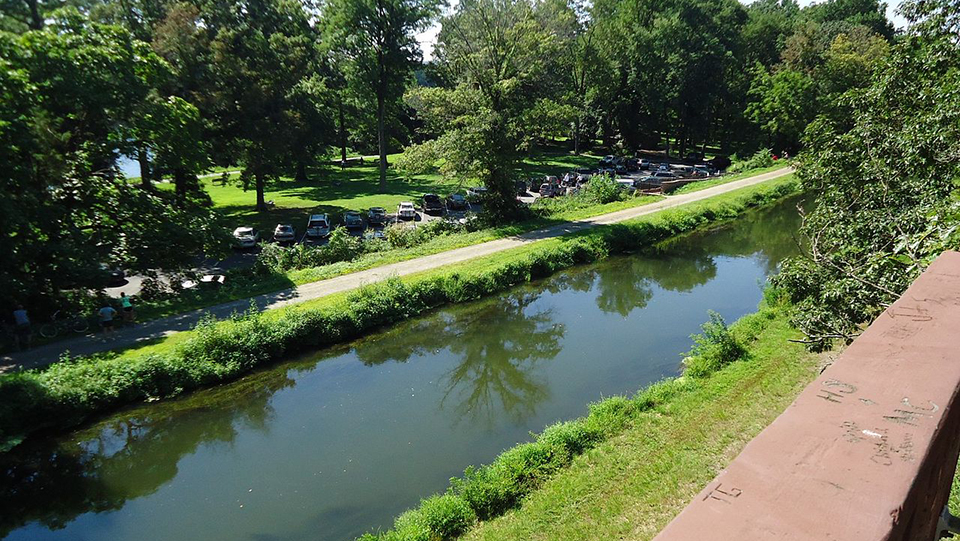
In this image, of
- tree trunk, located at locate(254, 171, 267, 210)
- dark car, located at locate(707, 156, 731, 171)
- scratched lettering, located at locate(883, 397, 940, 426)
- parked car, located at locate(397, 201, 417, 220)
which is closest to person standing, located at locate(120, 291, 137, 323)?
parked car, located at locate(397, 201, 417, 220)

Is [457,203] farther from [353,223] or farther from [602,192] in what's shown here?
[602,192]

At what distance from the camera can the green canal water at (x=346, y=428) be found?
455 inches

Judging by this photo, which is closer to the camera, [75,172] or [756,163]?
[75,172]

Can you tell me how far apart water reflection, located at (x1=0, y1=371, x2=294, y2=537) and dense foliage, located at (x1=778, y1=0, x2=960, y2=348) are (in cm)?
1384

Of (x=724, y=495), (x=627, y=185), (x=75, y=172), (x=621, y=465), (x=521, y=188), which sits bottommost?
(x=621, y=465)

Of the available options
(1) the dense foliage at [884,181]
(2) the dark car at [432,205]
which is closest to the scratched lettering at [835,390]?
(1) the dense foliage at [884,181]

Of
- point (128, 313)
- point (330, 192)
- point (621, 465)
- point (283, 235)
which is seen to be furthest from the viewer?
point (330, 192)

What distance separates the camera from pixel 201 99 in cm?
3191

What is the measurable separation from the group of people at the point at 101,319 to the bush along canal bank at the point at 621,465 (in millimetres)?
13717

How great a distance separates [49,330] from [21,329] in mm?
931

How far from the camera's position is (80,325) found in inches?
736

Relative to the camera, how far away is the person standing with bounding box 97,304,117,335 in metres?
18.3

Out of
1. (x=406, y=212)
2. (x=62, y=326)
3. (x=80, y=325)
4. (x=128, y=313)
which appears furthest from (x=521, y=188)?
(x=62, y=326)

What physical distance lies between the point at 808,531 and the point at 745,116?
74531 millimetres
